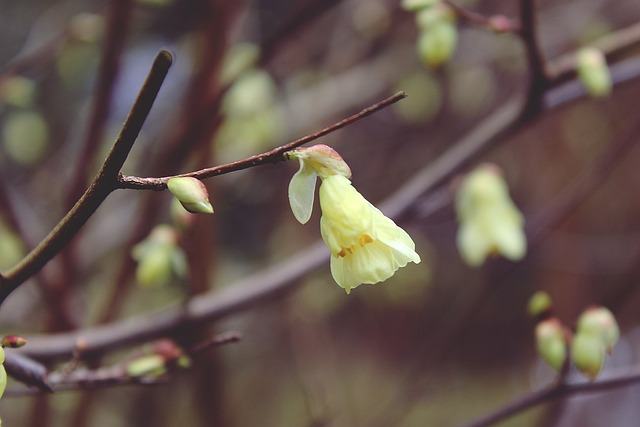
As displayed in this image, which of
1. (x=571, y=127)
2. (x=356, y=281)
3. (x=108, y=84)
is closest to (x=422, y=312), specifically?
(x=571, y=127)

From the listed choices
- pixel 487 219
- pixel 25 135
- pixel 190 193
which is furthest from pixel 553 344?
pixel 25 135

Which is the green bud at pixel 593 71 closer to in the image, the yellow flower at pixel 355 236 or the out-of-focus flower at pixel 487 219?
the out-of-focus flower at pixel 487 219

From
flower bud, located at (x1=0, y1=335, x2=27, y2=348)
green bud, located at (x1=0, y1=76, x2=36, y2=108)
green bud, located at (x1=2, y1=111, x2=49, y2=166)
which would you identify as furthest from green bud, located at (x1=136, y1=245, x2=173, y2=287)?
green bud, located at (x1=2, y1=111, x2=49, y2=166)

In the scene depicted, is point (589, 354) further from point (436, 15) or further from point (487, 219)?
point (436, 15)

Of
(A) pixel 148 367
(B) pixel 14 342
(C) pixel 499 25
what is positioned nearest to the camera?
(B) pixel 14 342

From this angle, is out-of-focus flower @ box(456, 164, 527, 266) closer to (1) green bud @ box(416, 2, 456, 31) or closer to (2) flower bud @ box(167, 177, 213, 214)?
(1) green bud @ box(416, 2, 456, 31)

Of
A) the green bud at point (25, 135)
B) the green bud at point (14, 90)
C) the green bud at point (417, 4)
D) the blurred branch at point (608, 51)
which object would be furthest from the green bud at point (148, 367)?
the green bud at point (25, 135)
